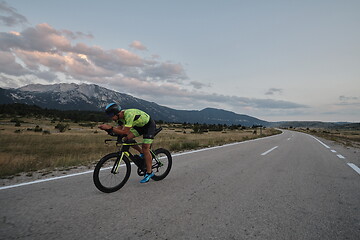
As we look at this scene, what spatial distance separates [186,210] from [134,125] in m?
2.17

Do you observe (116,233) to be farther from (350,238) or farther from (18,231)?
(350,238)

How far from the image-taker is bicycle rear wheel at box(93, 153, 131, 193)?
12.7 ft

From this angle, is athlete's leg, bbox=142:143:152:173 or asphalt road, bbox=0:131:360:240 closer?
asphalt road, bbox=0:131:360:240

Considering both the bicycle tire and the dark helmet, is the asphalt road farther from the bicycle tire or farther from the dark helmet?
the dark helmet

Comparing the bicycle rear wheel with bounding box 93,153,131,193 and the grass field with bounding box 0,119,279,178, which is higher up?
the bicycle rear wheel with bounding box 93,153,131,193

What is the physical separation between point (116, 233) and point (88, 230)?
1.22 feet

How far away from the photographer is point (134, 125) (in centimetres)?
447

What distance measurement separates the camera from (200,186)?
14.4ft

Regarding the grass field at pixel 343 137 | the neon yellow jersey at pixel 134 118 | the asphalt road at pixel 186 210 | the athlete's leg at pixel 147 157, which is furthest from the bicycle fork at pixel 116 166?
the grass field at pixel 343 137

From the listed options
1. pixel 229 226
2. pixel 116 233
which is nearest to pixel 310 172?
pixel 229 226

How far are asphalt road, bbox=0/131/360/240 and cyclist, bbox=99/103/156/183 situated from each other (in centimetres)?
65

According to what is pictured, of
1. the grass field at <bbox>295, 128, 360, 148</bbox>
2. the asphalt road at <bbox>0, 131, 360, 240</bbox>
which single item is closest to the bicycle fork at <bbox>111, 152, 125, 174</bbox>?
the asphalt road at <bbox>0, 131, 360, 240</bbox>

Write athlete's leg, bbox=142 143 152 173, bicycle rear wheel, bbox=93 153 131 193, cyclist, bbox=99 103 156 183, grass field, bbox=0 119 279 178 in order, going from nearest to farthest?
bicycle rear wheel, bbox=93 153 131 193 → cyclist, bbox=99 103 156 183 → athlete's leg, bbox=142 143 152 173 → grass field, bbox=0 119 279 178

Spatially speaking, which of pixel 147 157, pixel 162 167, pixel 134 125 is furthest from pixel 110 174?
pixel 162 167
